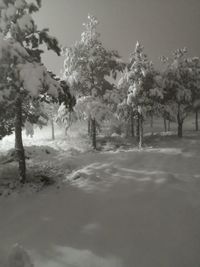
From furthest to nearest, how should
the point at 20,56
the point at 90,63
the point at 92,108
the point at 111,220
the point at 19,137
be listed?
the point at 90,63 < the point at 92,108 < the point at 19,137 < the point at 20,56 < the point at 111,220

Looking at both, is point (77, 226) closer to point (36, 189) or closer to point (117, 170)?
point (36, 189)

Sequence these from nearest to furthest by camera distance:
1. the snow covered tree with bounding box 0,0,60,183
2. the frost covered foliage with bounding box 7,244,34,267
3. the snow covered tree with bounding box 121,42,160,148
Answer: the frost covered foliage with bounding box 7,244,34,267
the snow covered tree with bounding box 0,0,60,183
the snow covered tree with bounding box 121,42,160,148

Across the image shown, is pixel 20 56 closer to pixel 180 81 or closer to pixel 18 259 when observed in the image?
pixel 18 259

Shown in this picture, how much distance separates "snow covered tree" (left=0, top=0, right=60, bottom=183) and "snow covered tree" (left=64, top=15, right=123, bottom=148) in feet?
42.4

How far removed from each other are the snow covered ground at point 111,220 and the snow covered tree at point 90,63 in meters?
12.4

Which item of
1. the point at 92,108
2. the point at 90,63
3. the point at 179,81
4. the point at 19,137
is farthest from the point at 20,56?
the point at 179,81

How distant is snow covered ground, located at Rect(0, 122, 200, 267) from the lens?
289 inches

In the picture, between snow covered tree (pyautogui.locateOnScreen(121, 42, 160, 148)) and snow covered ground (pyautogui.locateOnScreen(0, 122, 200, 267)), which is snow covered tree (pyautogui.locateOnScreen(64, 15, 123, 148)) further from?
snow covered ground (pyautogui.locateOnScreen(0, 122, 200, 267))

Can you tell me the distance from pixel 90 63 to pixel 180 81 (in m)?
12.8

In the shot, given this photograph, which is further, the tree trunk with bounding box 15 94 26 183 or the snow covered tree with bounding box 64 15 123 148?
the snow covered tree with bounding box 64 15 123 148

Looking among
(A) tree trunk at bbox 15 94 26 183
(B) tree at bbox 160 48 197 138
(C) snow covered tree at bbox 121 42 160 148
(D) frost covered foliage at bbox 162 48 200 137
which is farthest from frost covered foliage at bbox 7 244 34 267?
(B) tree at bbox 160 48 197 138

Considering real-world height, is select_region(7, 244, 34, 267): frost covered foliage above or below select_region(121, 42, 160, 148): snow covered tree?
below

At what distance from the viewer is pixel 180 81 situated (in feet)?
114

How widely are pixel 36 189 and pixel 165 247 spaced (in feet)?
21.9
